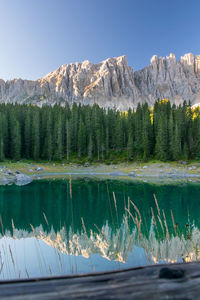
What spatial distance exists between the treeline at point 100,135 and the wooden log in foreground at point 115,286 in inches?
2207

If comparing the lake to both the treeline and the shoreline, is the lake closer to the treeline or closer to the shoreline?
the shoreline

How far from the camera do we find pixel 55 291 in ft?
4.23

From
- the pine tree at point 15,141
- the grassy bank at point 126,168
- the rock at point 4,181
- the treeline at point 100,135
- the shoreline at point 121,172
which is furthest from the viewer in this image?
the treeline at point 100,135

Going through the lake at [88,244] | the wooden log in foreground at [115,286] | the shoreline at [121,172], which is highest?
the wooden log in foreground at [115,286]

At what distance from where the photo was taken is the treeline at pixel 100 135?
56.8 metres

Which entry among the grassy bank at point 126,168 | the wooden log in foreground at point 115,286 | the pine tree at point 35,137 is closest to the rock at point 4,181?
the grassy bank at point 126,168

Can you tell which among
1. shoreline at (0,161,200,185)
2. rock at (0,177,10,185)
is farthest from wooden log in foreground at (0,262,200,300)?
shoreline at (0,161,200,185)

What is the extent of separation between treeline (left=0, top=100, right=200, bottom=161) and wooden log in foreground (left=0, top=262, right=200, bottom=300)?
56060 millimetres

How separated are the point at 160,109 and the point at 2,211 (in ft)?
218

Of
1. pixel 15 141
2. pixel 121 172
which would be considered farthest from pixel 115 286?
pixel 15 141

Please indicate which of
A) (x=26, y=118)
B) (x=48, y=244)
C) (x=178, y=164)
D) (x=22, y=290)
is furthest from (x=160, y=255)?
(x=26, y=118)

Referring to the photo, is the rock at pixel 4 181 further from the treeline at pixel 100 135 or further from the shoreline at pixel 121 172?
the treeline at pixel 100 135

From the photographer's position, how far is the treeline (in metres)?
56.8

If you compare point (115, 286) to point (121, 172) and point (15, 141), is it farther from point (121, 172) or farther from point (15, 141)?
point (15, 141)
